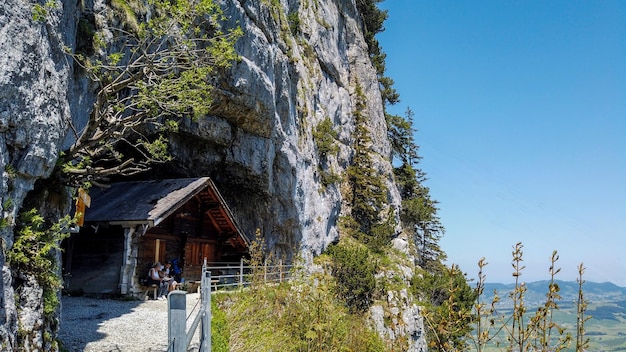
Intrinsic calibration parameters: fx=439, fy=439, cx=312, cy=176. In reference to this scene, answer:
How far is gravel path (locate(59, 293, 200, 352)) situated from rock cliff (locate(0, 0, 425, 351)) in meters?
2.32

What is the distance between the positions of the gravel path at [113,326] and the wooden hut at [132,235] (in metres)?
1.20

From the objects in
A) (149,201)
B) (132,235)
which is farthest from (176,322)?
(149,201)

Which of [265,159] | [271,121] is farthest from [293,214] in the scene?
[271,121]

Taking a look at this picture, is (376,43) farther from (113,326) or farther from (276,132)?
(113,326)

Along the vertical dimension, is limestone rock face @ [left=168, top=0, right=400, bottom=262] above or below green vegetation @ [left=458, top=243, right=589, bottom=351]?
above

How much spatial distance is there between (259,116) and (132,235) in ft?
26.6

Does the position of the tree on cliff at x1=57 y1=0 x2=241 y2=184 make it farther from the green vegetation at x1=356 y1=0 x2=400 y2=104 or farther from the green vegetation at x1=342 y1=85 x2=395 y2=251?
the green vegetation at x1=356 y1=0 x2=400 y2=104

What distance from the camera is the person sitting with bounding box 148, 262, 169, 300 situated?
1622 centimetres

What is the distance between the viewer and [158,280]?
16.3 m

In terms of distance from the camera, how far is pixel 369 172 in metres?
35.3

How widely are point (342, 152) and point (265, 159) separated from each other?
1320cm

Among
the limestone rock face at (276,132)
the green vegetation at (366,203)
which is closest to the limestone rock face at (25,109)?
the limestone rock face at (276,132)

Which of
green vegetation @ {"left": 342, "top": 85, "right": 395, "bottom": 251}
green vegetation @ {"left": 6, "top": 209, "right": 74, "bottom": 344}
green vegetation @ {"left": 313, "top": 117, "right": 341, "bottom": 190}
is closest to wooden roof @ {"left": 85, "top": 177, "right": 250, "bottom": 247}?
green vegetation @ {"left": 6, "top": 209, "right": 74, "bottom": 344}

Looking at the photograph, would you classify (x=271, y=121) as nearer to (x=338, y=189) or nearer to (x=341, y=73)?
(x=338, y=189)
